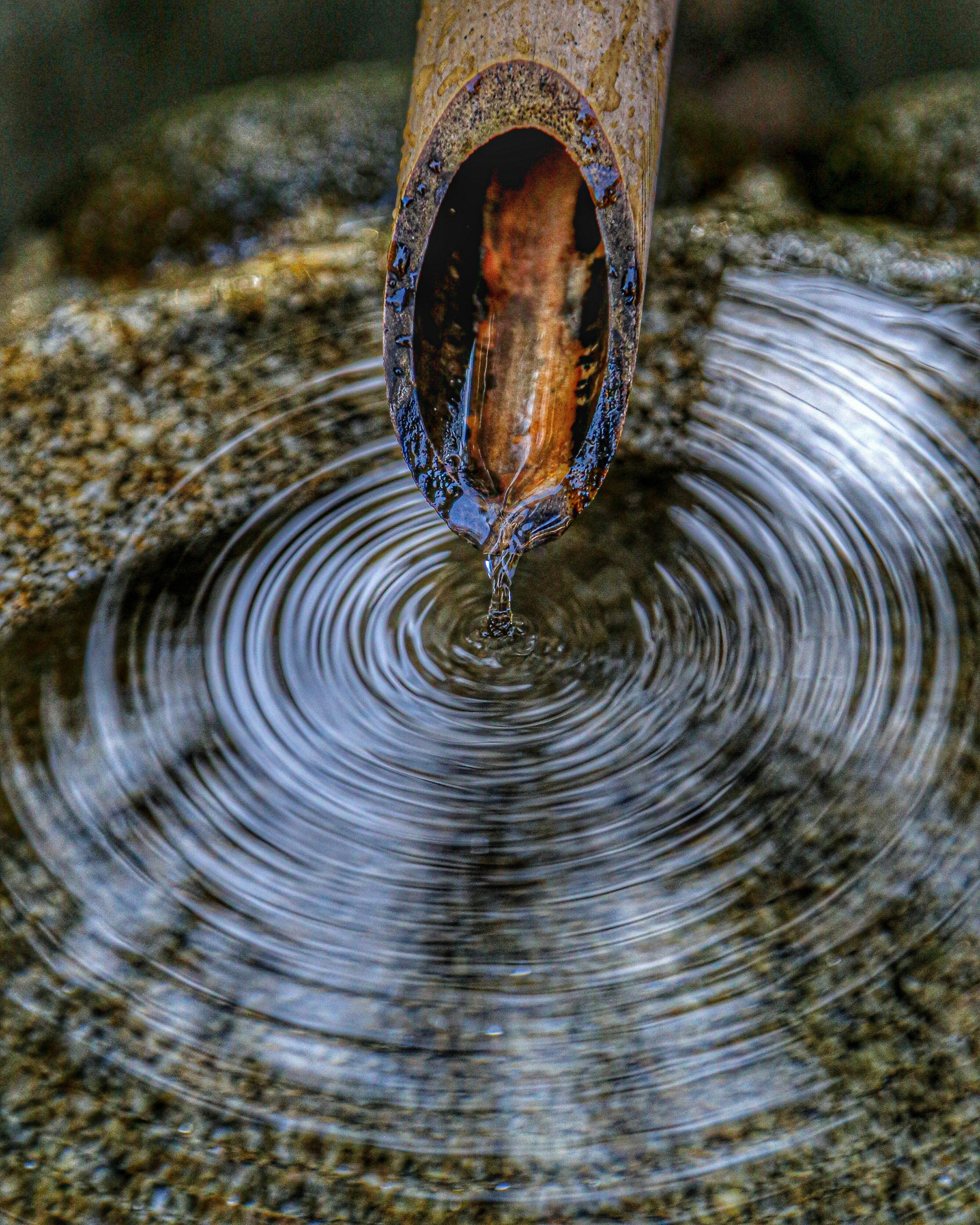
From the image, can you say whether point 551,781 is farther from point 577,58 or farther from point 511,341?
point 577,58

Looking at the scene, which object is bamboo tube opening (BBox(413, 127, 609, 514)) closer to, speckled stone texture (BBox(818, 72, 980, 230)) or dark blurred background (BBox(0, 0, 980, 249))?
speckled stone texture (BBox(818, 72, 980, 230))

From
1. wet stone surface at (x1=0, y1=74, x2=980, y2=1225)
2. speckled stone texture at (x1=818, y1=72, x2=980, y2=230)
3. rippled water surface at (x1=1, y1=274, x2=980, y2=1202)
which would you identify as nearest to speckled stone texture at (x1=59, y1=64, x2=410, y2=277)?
wet stone surface at (x1=0, y1=74, x2=980, y2=1225)

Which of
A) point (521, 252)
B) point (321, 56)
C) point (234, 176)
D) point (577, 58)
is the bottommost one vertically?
point (577, 58)

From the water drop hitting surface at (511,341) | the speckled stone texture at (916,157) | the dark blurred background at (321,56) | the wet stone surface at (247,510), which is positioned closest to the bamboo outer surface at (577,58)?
the water drop hitting surface at (511,341)

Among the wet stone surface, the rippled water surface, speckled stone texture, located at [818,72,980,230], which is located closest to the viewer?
the wet stone surface

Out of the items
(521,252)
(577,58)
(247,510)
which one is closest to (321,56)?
(521,252)

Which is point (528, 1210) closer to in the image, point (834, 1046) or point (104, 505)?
point (834, 1046)
